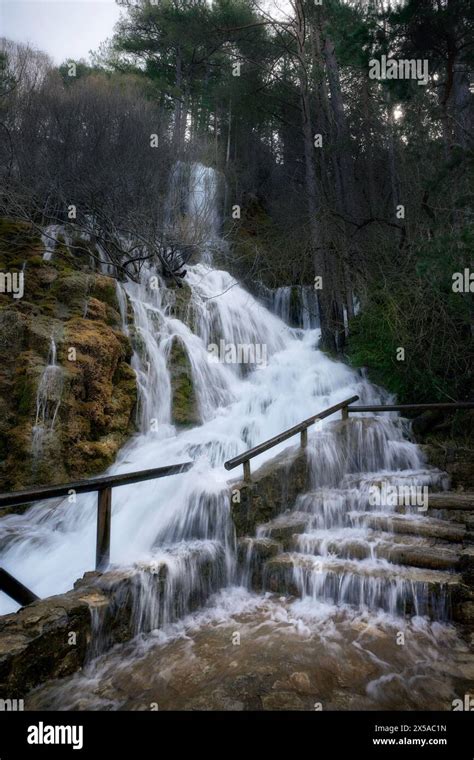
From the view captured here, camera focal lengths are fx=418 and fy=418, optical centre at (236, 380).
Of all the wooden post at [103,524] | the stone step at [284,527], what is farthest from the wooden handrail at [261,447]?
the wooden post at [103,524]

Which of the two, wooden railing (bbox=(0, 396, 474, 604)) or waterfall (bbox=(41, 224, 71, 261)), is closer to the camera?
wooden railing (bbox=(0, 396, 474, 604))

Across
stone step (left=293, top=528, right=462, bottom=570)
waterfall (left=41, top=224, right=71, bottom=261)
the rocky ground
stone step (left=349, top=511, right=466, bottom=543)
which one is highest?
waterfall (left=41, top=224, right=71, bottom=261)

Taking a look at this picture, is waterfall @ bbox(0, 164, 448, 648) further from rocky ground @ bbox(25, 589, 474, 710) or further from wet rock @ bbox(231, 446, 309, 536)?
rocky ground @ bbox(25, 589, 474, 710)

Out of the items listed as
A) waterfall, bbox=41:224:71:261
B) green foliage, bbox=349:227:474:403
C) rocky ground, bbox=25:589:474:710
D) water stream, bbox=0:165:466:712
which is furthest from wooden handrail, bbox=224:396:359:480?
waterfall, bbox=41:224:71:261

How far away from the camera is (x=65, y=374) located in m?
7.28

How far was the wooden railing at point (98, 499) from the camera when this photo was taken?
125 inches

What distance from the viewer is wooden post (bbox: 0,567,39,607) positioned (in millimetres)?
3479

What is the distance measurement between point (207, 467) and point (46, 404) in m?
3.10

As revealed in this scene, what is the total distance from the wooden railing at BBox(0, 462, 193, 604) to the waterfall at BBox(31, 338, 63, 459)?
10.4 ft

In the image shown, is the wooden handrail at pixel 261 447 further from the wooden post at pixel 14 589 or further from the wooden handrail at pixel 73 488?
the wooden post at pixel 14 589

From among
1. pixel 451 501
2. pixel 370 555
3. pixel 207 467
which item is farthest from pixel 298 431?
pixel 451 501

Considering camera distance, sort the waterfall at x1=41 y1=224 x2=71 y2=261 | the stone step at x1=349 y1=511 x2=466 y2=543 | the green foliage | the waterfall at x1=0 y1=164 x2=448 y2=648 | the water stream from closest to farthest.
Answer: the water stream
the waterfall at x1=0 y1=164 x2=448 y2=648
the stone step at x1=349 y1=511 x2=466 y2=543
the green foliage
the waterfall at x1=41 y1=224 x2=71 y2=261

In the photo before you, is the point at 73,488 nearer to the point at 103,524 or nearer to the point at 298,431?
the point at 103,524

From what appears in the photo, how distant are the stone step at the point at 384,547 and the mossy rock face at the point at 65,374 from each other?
4060 millimetres
